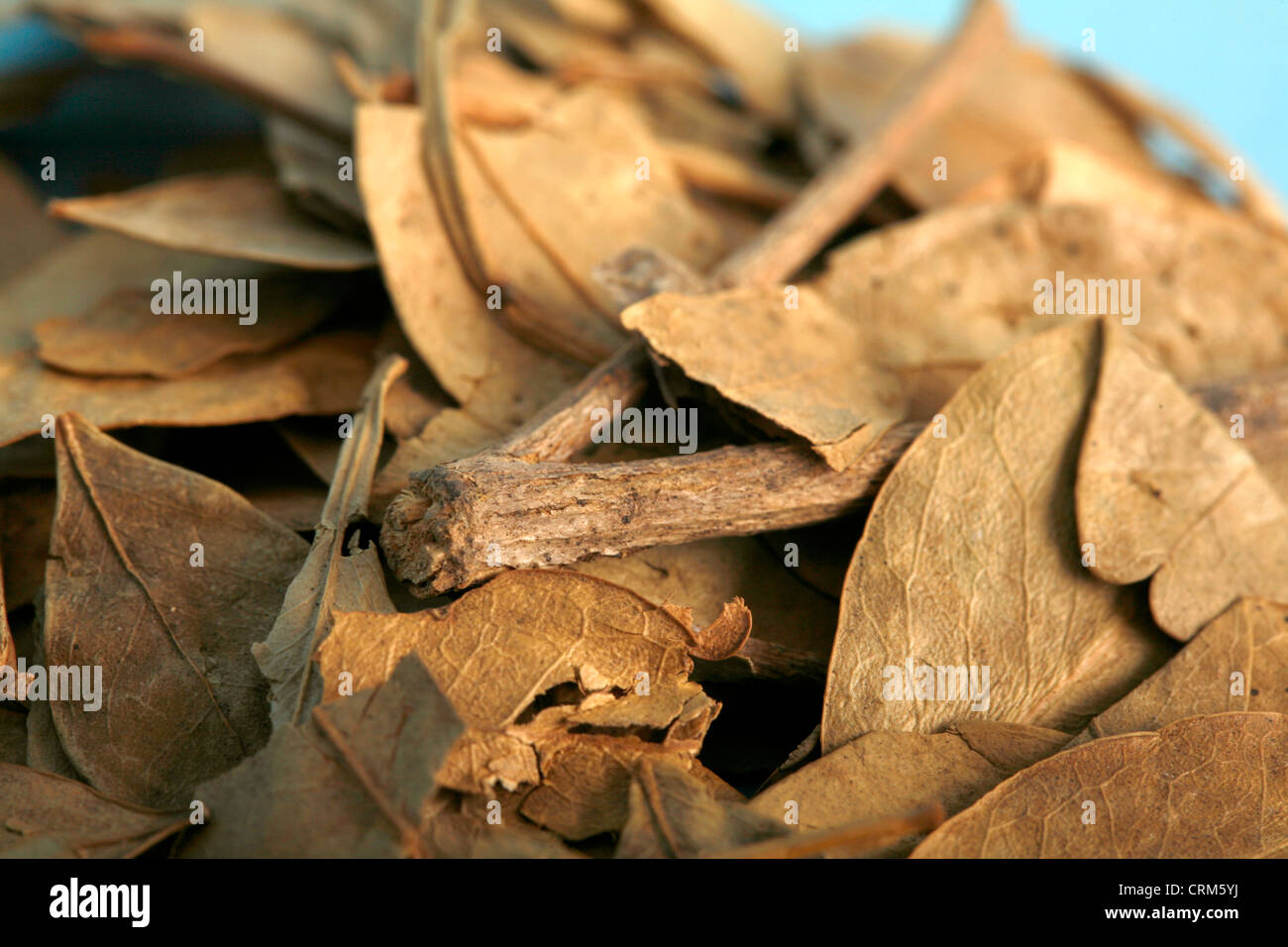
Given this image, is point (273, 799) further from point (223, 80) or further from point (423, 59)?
point (223, 80)

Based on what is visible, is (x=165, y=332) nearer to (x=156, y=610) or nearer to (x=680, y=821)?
(x=156, y=610)

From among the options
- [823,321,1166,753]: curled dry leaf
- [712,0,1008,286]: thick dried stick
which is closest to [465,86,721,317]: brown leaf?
[712,0,1008,286]: thick dried stick

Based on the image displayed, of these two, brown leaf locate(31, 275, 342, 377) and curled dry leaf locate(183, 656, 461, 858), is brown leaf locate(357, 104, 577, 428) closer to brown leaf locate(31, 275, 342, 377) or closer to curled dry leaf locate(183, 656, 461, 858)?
brown leaf locate(31, 275, 342, 377)

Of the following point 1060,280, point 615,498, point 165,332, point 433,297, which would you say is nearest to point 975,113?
point 1060,280

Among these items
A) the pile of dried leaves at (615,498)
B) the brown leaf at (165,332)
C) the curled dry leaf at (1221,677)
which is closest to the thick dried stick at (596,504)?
the pile of dried leaves at (615,498)

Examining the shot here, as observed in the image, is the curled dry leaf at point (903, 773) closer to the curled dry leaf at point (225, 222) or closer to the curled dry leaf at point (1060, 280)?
the curled dry leaf at point (1060, 280)

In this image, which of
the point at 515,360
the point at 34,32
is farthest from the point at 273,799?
the point at 34,32
